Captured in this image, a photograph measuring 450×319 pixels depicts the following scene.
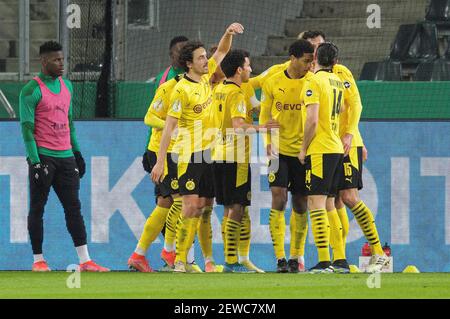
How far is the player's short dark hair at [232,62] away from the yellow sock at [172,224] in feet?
4.02

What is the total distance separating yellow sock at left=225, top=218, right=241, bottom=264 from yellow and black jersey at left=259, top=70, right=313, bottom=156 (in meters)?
0.80

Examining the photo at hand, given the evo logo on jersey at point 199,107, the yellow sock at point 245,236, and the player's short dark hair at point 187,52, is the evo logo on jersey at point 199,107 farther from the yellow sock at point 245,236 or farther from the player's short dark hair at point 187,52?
the yellow sock at point 245,236

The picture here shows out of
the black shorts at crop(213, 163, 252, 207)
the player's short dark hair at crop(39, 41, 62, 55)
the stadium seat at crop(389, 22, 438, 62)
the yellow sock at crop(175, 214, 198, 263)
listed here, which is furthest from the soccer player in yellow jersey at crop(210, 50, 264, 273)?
the stadium seat at crop(389, 22, 438, 62)

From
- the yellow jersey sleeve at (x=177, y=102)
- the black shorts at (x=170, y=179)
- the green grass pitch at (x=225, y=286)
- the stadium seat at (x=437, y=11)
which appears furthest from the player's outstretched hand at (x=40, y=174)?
the stadium seat at (x=437, y=11)

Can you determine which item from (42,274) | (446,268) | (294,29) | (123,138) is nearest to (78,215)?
(42,274)

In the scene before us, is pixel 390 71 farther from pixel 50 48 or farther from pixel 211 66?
pixel 50 48

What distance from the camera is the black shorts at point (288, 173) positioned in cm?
1281

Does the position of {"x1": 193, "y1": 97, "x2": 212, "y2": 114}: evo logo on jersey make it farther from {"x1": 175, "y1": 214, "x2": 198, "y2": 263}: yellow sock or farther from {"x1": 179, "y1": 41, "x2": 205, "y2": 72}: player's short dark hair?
{"x1": 175, "y1": 214, "x2": 198, "y2": 263}: yellow sock

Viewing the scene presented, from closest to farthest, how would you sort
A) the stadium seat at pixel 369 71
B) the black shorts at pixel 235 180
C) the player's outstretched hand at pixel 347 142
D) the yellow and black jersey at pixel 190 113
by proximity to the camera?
the yellow and black jersey at pixel 190 113 < the player's outstretched hand at pixel 347 142 < the black shorts at pixel 235 180 < the stadium seat at pixel 369 71

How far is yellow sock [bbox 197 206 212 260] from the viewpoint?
1334 centimetres

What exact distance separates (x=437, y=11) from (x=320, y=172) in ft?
22.1

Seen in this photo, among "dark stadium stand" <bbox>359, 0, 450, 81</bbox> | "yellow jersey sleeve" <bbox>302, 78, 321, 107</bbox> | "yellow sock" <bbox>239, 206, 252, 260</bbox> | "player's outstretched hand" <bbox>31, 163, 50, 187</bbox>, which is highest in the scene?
"dark stadium stand" <bbox>359, 0, 450, 81</bbox>

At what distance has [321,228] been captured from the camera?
480 inches
